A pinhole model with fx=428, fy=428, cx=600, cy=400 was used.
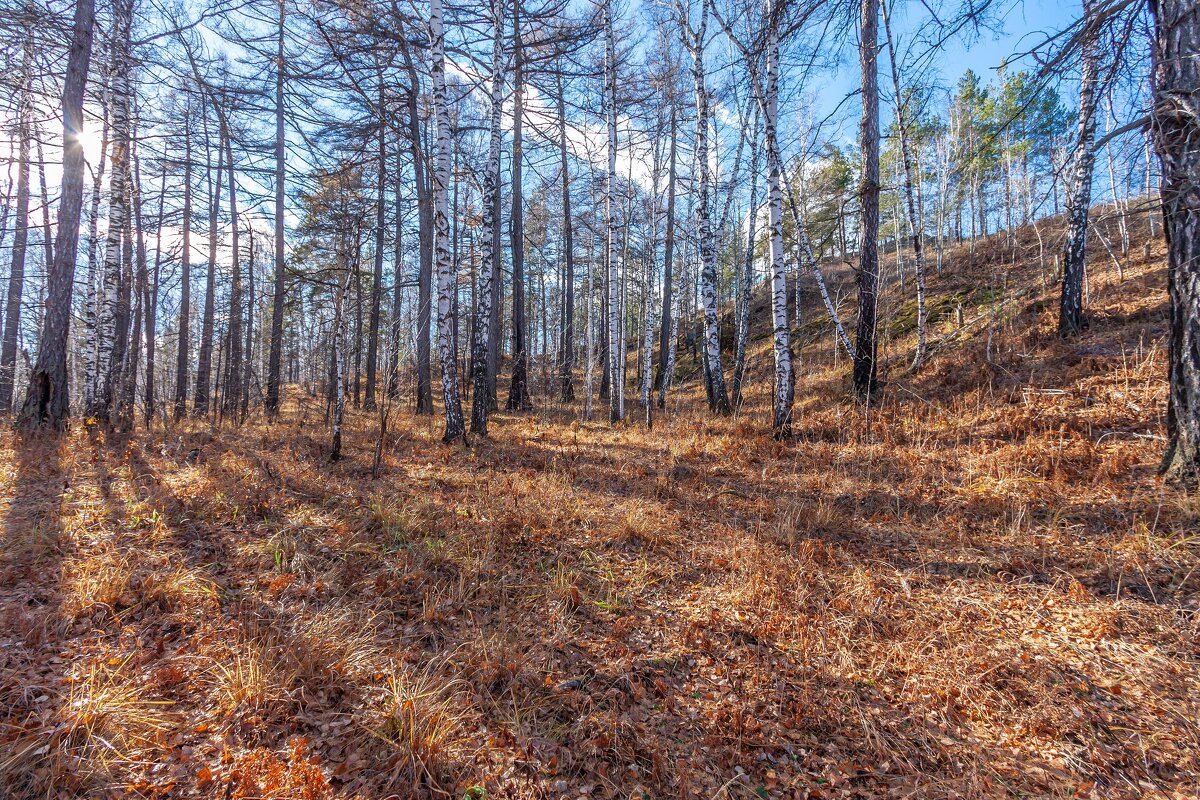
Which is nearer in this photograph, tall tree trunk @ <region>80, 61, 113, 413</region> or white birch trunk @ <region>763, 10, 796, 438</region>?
white birch trunk @ <region>763, 10, 796, 438</region>

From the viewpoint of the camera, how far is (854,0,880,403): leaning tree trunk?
327 inches

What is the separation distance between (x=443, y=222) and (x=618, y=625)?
6781 mm

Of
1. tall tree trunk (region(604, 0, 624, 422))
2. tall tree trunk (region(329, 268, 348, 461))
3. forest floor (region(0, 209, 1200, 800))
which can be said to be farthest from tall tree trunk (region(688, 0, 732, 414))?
tall tree trunk (region(329, 268, 348, 461))

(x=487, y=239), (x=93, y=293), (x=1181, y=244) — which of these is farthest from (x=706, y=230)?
(x=93, y=293)

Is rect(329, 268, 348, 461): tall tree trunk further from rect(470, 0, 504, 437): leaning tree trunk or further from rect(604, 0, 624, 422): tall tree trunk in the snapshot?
rect(604, 0, 624, 422): tall tree trunk

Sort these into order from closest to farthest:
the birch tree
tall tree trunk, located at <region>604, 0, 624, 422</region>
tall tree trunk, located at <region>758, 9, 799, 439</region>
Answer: tall tree trunk, located at <region>758, 9, 799, 439</region> < the birch tree < tall tree trunk, located at <region>604, 0, 624, 422</region>

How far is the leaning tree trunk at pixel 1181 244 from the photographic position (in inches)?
138

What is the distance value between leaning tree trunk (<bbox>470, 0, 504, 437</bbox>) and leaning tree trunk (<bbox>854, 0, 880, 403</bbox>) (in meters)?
6.93

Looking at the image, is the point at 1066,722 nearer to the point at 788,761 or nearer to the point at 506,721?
the point at 788,761

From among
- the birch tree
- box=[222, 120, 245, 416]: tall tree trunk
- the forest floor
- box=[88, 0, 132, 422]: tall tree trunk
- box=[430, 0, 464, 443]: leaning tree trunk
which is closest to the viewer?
the forest floor

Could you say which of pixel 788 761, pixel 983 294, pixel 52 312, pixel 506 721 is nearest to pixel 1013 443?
pixel 788 761

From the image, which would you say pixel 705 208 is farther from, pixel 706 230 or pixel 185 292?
pixel 185 292

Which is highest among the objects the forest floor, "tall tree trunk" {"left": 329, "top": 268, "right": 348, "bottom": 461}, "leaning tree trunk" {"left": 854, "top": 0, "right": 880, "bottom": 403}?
"leaning tree trunk" {"left": 854, "top": 0, "right": 880, "bottom": 403}

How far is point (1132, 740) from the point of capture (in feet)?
7.01
